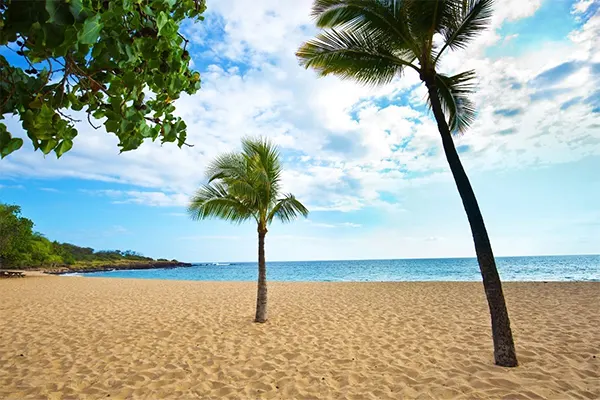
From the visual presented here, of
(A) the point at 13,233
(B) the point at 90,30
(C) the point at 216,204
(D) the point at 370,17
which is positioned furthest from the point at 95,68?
(A) the point at 13,233

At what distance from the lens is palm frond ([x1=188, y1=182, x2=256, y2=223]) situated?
877 centimetres

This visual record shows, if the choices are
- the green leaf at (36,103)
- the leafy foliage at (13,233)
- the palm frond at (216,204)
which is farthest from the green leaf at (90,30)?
the leafy foliage at (13,233)

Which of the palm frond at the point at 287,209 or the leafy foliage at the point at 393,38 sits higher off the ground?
the leafy foliage at the point at 393,38

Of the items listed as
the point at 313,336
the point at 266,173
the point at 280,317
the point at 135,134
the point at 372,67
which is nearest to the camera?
the point at 135,134

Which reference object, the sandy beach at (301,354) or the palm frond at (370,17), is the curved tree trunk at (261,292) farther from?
the palm frond at (370,17)

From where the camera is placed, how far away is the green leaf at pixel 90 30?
44.7 inches

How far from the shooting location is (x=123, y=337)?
7.16 meters

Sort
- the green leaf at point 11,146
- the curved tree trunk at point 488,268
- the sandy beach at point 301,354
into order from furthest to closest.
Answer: the curved tree trunk at point 488,268
the sandy beach at point 301,354
the green leaf at point 11,146

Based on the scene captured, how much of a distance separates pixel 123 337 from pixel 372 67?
7.71m

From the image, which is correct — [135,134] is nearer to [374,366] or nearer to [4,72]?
[4,72]

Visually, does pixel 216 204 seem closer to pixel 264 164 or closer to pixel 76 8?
pixel 264 164

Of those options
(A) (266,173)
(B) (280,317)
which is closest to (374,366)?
(B) (280,317)

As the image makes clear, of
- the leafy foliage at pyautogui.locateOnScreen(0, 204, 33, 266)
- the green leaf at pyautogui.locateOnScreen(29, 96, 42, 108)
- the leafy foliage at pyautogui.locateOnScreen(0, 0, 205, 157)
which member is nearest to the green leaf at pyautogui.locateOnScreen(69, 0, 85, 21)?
the leafy foliage at pyautogui.locateOnScreen(0, 0, 205, 157)

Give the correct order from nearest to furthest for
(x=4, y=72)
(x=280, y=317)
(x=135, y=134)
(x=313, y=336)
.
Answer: (x=4, y=72) < (x=135, y=134) < (x=313, y=336) < (x=280, y=317)
